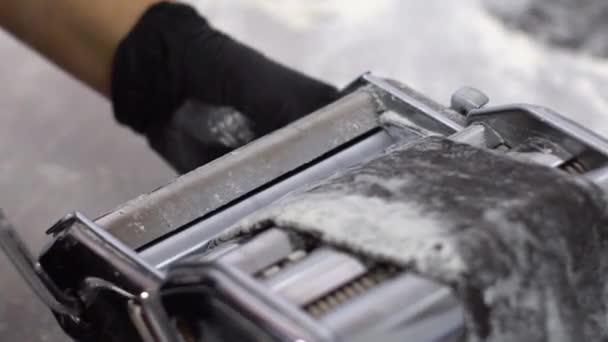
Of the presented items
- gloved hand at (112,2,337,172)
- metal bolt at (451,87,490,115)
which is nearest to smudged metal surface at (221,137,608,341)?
metal bolt at (451,87,490,115)

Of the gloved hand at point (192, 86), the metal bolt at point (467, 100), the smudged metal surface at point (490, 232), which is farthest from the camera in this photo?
the gloved hand at point (192, 86)

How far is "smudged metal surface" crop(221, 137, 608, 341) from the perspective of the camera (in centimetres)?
53

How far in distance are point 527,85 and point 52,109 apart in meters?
1.10

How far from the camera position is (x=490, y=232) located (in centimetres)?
55

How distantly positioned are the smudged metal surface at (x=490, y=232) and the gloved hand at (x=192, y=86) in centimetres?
50

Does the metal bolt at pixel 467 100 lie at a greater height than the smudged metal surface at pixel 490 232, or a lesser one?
greater

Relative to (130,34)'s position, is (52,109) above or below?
below

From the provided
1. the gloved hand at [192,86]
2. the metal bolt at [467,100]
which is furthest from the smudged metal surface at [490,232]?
the gloved hand at [192,86]

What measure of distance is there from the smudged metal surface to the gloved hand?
498 millimetres

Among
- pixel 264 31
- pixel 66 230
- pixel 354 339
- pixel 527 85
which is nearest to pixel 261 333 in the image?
pixel 354 339

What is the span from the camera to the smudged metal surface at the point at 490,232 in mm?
534

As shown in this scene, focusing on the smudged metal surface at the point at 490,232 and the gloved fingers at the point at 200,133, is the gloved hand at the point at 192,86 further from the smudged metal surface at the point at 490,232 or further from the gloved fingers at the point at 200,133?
the smudged metal surface at the point at 490,232

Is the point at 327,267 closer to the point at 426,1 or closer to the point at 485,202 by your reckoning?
the point at 485,202

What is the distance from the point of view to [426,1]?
201 cm
